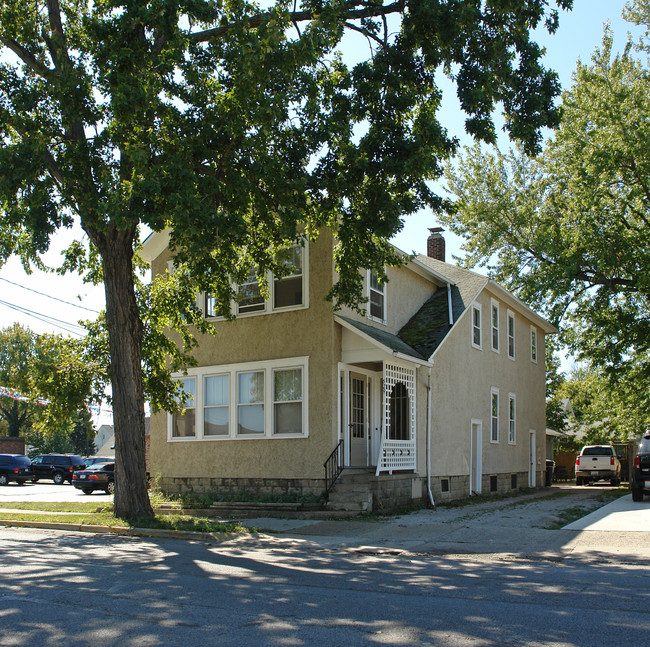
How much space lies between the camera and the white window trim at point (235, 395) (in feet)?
57.0

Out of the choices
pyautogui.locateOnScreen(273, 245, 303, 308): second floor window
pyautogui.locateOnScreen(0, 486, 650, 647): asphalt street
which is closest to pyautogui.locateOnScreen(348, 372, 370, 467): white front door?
pyautogui.locateOnScreen(273, 245, 303, 308): second floor window

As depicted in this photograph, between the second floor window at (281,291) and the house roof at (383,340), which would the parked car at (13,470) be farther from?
the house roof at (383,340)

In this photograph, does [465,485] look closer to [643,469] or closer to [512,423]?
[643,469]

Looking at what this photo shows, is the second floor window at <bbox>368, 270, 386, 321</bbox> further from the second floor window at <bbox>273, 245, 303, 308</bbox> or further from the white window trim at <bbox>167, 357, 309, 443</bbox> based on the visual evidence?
the white window trim at <bbox>167, 357, 309, 443</bbox>

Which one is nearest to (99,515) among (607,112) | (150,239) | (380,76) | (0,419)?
(150,239)

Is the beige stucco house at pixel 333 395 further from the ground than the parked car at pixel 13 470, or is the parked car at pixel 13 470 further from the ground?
the beige stucco house at pixel 333 395

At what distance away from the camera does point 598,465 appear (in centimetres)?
3203

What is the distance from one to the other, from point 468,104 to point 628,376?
2051cm

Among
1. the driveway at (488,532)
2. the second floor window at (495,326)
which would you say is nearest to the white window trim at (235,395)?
the driveway at (488,532)

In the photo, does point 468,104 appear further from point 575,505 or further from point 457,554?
point 575,505

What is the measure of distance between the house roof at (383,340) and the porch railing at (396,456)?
7.03 ft

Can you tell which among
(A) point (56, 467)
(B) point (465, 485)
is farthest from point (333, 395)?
(A) point (56, 467)

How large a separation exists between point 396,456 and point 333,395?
2242 mm

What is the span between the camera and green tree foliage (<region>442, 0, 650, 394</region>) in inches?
1028
